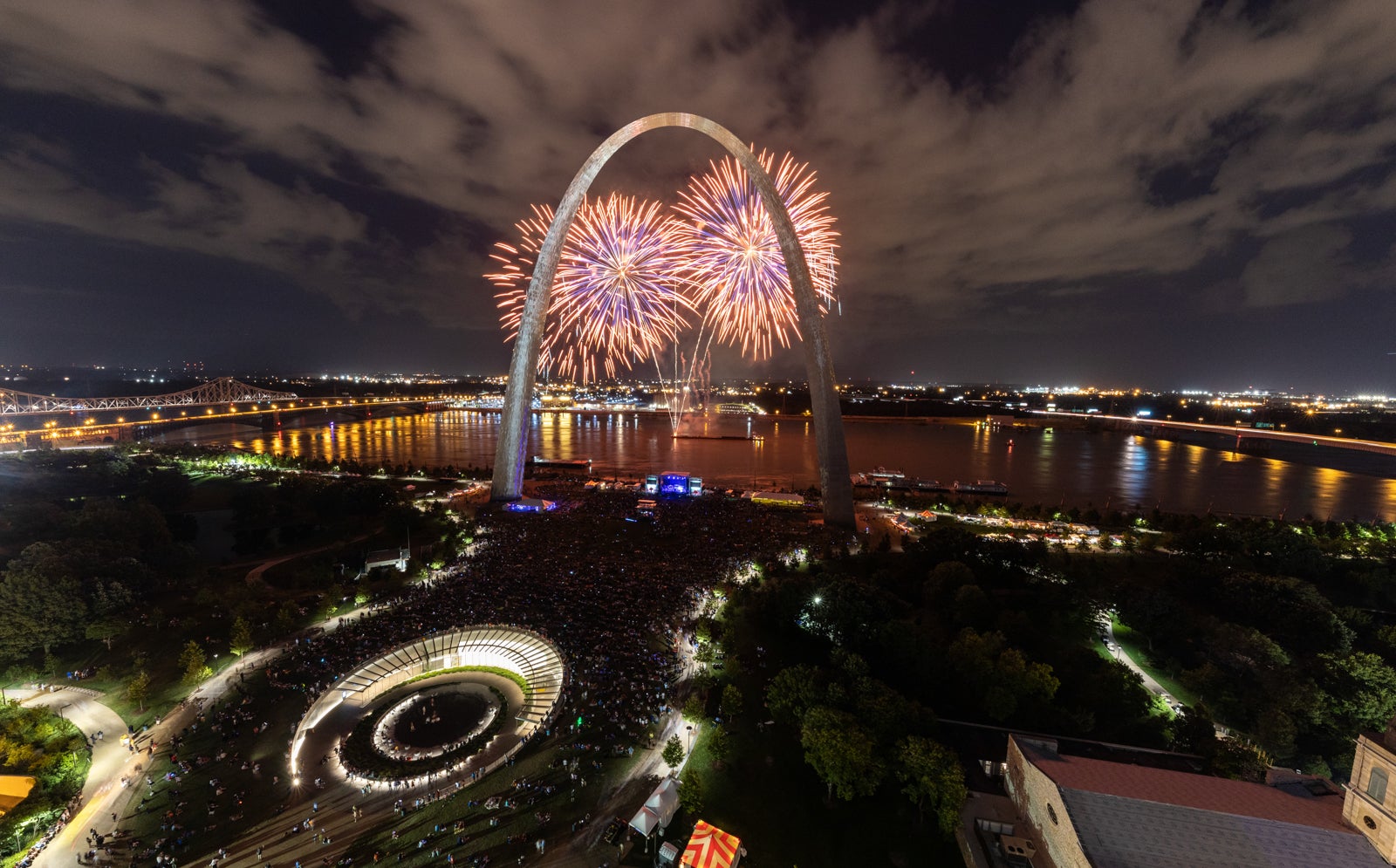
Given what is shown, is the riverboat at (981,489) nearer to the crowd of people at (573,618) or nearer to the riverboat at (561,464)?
the crowd of people at (573,618)

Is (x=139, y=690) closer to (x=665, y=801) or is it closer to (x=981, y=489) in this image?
(x=665, y=801)

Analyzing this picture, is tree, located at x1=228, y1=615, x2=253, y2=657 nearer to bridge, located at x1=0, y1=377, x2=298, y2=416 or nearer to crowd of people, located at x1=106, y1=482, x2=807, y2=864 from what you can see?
crowd of people, located at x1=106, y1=482, x2=807, y2=864

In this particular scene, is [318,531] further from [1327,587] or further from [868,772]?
[1327,587]

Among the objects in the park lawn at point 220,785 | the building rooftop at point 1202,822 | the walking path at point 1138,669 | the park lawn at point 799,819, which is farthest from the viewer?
the walking path at point 1138,669

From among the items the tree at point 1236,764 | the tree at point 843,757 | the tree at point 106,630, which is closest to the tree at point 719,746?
the tree at point 843,757

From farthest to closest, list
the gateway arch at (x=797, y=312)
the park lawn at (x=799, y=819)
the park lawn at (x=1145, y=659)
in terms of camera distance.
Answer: the gateway arch at (x=797, y=312), the park lawn at (x=1145, y=659), the park lawn at (x=799, y=819)

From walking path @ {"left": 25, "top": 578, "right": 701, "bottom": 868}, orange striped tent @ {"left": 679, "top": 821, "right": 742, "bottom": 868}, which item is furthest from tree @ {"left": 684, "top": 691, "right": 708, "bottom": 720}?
orange striped tent @ {"left": 679, "top": 821, "right": 742, "bottom": 868}
